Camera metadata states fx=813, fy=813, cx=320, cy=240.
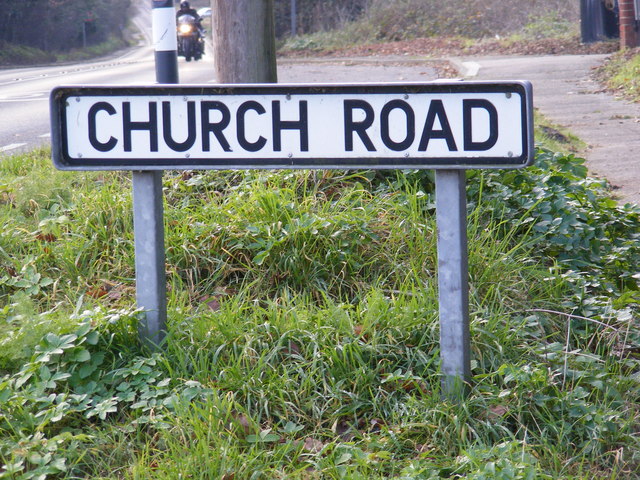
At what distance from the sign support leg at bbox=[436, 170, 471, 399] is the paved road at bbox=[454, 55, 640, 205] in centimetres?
322

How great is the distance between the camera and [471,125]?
8.40 feet

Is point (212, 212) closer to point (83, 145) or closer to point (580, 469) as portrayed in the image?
point (83, 145)

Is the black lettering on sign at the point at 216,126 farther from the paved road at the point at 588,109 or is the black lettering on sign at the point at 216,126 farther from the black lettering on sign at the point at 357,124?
the paved road at the point at 588,109

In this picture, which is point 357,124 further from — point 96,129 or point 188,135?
point 96,129

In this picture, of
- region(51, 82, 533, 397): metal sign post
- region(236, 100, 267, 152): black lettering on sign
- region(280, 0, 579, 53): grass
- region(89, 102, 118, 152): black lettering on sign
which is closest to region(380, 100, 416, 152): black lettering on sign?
region(51, 82, 533, 397): metal sign post

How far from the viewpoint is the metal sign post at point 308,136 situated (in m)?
2.56

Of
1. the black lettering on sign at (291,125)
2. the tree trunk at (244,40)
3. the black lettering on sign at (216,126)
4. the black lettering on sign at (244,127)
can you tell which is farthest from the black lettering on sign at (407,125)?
the tree trunk at (244,40)

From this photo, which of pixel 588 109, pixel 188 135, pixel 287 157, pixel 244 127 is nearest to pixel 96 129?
pixel 188 135

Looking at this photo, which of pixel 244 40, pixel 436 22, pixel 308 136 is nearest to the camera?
pixel 308 136

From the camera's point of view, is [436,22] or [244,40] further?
[436,22]

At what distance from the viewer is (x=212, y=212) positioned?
3570 mm

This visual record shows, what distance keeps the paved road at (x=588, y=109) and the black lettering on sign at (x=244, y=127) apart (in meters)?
3.50

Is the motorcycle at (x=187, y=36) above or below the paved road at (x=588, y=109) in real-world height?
above

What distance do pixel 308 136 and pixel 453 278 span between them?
26.1 inches
